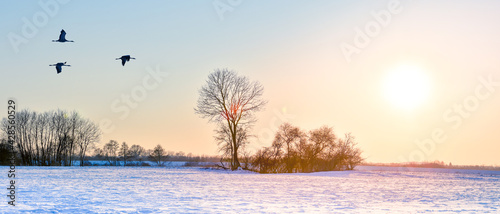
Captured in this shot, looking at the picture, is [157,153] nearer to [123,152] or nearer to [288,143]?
[123,152]

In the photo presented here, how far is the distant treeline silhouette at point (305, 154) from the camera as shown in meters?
48.6

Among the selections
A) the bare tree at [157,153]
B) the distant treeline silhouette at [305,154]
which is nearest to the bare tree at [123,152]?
the bare tree at [157,153]

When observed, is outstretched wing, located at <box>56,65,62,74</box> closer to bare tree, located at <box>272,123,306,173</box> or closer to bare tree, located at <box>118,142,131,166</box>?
bare tree, located at <box>272,123,306,173</box>

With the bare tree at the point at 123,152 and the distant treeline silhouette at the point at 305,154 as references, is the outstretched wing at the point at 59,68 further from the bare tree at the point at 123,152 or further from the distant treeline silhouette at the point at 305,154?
the bare tree at the point at 123,152

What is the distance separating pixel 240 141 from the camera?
5150cm

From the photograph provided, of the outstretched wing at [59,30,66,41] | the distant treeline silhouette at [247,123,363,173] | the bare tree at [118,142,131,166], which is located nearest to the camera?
the outstretched wing at [59,30,66,41]

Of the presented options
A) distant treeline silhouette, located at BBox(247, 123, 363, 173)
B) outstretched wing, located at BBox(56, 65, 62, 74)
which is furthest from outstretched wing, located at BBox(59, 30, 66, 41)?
distant treeline silhouette, located at BBox(247, 123, 363, 173)

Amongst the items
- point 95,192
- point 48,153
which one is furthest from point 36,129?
point 95,192

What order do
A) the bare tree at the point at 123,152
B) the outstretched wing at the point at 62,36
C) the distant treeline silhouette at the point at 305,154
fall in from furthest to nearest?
1. the bare tree at the point at 123,152
2. the distant treeline silhouette at the point at 305,154
3. the outstretched wing at the point at 62,36

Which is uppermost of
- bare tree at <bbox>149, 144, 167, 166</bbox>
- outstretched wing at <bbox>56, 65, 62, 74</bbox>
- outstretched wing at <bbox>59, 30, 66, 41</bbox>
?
outstretched wing at <bbox>59, 30, 66, 41</bbox>

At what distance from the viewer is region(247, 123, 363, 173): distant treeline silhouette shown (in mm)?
48594

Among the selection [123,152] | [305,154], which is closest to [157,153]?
[123,152]

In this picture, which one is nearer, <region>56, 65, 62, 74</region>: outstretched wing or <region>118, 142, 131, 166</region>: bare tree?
<region>56, 65, 62, 74</region>: outstretched wing

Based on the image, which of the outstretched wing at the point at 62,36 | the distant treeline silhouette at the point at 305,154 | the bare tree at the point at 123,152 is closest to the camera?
the outstretched wing at the point at 62,36
